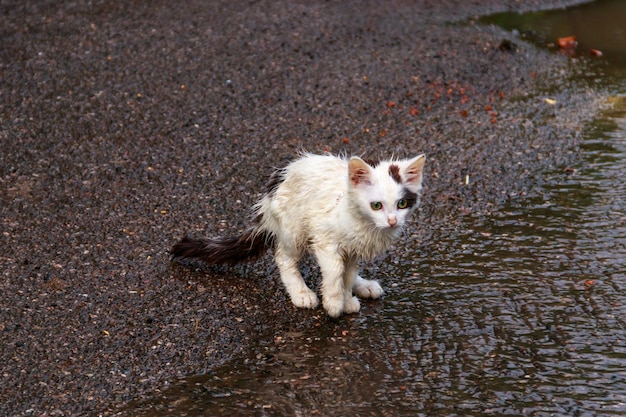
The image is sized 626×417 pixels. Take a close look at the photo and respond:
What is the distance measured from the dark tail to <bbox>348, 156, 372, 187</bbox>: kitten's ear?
2.90 feet

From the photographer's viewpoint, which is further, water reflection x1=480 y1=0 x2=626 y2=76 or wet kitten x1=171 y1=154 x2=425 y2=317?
water reflection x1=480 y1=0 x2=626 y2=76

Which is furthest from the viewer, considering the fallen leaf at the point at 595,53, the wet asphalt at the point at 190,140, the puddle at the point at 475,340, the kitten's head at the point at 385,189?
the fallen leaf at the point at 595,53

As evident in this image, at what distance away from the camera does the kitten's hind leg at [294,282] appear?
4.84m

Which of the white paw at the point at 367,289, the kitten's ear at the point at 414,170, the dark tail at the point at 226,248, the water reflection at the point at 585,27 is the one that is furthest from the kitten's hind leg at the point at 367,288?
the water reflection at the point at 585,27

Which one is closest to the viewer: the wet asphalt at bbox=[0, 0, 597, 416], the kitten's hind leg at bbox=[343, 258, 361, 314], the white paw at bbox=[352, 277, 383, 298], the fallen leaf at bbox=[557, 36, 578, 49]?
the wet asphalt at bbox=[0, 0, 597, 416]

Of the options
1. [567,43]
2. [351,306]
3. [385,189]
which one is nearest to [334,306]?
[351,306]

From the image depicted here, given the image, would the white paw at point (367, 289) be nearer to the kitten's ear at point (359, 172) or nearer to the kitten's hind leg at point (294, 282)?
the kitten's hind leg at point (294, 282)

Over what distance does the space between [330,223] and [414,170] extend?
0.56 meters

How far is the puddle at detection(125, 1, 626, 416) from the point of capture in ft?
13.0

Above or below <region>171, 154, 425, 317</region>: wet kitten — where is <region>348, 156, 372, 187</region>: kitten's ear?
above

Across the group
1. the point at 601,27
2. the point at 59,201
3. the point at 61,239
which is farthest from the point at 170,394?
the point at 601,27

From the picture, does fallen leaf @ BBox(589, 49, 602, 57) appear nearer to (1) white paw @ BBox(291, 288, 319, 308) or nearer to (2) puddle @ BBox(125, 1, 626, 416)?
(2) puddle @ BBox(125, 1, 626, 416)

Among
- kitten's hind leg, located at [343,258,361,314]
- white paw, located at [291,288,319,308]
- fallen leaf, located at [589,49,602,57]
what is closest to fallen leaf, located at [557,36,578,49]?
fallen leaf, located at [589,49,602,57]

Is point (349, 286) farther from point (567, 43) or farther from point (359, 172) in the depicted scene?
point (567, 43)
